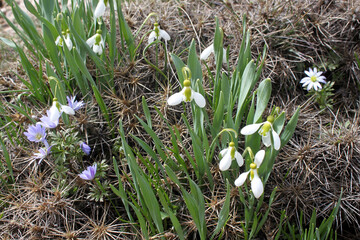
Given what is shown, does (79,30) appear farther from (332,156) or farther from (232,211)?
(332,156)

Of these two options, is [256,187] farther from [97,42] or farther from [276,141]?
[97,42]

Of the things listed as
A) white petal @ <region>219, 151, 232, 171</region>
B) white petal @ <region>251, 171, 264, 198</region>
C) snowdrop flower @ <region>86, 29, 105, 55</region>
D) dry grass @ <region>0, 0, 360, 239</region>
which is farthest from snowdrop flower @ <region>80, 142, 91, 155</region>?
white petal @ <region>251, 171, 264, 198</region>

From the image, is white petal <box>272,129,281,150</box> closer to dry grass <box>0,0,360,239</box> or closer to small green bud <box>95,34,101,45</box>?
dry grass <box>0,0,360,239</box>

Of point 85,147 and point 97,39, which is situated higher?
point 97,39

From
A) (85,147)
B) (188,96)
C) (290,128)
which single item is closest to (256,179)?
(290,128)

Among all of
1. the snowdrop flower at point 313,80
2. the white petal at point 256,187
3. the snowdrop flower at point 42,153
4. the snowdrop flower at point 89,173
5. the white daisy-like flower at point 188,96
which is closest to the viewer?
the white petal at point 256,187

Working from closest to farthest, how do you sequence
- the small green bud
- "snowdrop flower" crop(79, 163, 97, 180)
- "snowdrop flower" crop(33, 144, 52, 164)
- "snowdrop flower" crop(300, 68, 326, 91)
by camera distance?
1. "snowdrop flower" crop(79, 163, 97, 180)
2. "snowdrop flower" crop(33, 144, 52, 164)
3. the small green bud
4. "snowdrop flower" crop(300, 68, 326, 91)

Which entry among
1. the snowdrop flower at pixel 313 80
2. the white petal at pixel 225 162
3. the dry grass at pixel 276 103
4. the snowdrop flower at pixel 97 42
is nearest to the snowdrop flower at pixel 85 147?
the dry grass at pixel 276 103

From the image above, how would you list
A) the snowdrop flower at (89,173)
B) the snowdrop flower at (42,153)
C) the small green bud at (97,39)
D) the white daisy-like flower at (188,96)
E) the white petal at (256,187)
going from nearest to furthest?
the white petal at (256,187) < the white daisy-like flower at (188,96) < the snowdrop flower at (89,173) < the snowdrop flower at (42,153) < the small green bud at (97,39)

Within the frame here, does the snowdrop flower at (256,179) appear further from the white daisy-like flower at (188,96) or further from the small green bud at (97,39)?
the small green bud at (97,39)

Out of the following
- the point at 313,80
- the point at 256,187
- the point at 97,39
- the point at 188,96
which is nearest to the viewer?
the point at 256,187

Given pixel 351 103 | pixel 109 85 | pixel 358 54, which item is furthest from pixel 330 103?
pixel 109 85
